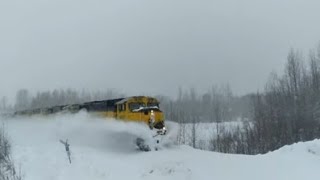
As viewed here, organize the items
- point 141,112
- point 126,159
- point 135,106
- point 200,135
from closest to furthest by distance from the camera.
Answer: point 126,159 < point 141,112 < point 135,106 < point 200,135

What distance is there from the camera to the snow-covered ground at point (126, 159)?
61.9 feet

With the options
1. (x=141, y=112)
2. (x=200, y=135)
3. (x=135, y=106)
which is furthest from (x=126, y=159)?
(x=200, y=135)

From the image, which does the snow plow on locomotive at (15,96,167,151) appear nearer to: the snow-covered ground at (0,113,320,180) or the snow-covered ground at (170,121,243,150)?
the snow-covered ground at (0,113,320,180)

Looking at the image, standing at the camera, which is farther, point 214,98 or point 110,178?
point 214,98

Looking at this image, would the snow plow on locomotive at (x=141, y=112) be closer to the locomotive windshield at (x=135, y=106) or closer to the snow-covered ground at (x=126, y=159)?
the locomotive windshield at (x=135, y=106)

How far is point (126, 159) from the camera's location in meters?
23.9

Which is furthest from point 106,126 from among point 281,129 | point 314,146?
point 281,129

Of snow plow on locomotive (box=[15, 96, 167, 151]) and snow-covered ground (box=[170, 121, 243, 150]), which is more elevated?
snow plow on locomotive (box=[15, 96, 167, 151])

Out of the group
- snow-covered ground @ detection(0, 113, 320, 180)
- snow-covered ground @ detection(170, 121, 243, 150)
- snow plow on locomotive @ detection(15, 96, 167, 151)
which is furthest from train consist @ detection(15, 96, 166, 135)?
snow-covered ground @ detection(170, 121, 243, 150)

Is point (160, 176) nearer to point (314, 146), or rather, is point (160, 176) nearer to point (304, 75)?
point (314, 146)

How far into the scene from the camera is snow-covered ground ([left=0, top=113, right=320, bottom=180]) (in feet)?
61.9

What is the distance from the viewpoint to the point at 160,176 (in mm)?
20266

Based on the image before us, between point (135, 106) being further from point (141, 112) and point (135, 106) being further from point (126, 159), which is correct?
point (126, 159)

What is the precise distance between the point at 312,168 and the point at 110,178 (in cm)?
956
